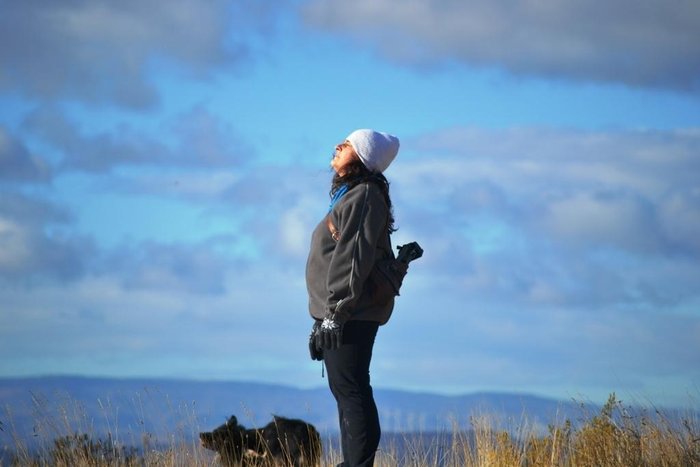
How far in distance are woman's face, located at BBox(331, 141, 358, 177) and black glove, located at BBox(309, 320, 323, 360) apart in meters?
0.80

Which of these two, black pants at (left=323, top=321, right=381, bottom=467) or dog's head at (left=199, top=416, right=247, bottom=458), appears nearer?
black pants at (left=323, top=321, right=381, bottom=467)

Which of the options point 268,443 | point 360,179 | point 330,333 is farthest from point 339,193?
point 268,443

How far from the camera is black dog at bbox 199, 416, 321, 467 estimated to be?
7.32 meters

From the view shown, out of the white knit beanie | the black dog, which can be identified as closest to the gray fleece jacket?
the white knit beanie

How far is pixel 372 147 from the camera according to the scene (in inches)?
211

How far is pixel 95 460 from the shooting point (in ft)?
25.5

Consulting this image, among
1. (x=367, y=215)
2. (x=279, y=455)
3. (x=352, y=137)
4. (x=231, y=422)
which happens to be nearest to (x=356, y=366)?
(x=367, y=215)

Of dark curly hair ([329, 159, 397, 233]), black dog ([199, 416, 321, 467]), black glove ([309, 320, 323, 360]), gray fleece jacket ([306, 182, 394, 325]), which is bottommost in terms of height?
black dog ([199, 416, 321, 467])

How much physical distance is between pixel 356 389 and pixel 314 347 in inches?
12.4

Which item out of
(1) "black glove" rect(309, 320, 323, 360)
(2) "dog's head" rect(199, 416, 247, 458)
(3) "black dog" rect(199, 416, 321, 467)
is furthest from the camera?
(2) "dog's head" rect(199, 416, 247, 458)

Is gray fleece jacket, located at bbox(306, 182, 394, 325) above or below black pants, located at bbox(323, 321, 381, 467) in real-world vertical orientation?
above

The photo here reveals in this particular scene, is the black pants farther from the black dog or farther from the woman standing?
the black dog

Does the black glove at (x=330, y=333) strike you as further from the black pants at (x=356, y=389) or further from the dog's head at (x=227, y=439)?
the dog's head at (x=227, y=439)

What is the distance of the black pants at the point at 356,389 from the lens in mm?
5184
